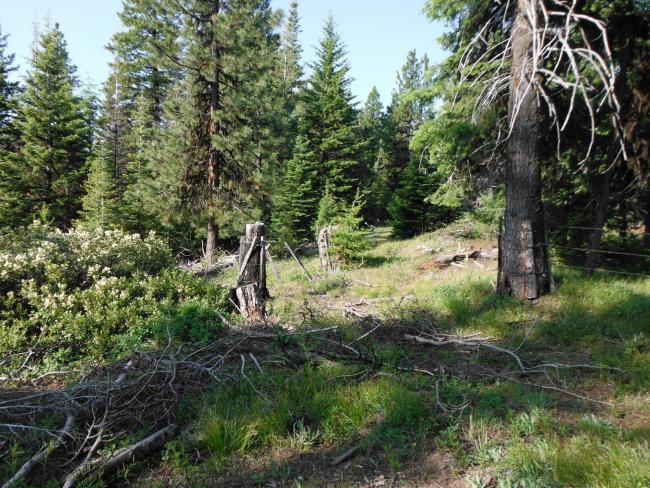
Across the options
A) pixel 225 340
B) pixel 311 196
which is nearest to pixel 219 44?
pixel 311 196

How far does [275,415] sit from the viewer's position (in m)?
3.30

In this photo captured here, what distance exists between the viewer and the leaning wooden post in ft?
22.9

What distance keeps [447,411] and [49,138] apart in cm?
2759

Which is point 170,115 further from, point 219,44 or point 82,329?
point 82,329

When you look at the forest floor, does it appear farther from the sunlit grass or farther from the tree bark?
the tree bark

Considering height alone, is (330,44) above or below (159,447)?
above

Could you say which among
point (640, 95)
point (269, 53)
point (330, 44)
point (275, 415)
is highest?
point (330, 44)

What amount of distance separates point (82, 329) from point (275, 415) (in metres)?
4.66

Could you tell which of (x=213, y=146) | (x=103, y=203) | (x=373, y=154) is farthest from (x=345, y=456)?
(x=373, y=154)

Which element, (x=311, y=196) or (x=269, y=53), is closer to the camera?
(x=269, y=53)

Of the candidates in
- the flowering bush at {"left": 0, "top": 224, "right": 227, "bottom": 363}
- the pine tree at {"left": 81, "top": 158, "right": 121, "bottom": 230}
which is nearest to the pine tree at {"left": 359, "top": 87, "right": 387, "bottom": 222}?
the pine tree at {"left": 81, "top": 158, "right": 121, "bottom": 230}

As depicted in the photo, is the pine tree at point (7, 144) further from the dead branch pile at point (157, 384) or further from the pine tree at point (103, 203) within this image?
the dead branch pile at point (157, 384)

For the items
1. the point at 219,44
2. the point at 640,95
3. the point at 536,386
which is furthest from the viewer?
the point at 219,44

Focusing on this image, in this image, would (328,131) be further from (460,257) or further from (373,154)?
(460,257)
